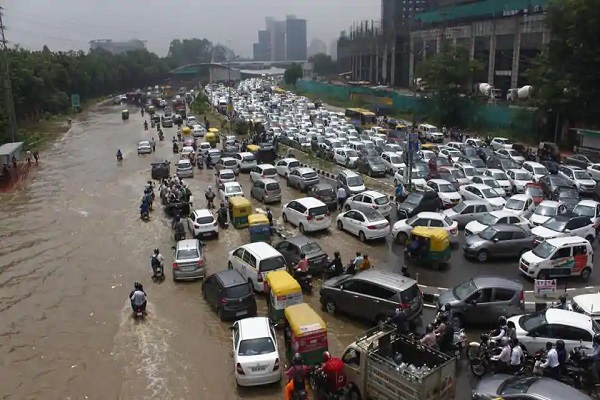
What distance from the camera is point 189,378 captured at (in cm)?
1362

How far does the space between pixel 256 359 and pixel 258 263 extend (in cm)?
559

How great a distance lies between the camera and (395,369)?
10.7 m

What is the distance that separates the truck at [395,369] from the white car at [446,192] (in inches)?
621

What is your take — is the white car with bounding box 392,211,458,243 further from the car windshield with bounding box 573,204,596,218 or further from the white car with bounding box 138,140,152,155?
the white car with bounding box 138,140,152,155

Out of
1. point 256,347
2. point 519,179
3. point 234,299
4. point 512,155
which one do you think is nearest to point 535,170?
point 519,179

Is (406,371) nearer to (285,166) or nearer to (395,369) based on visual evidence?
(395,369)

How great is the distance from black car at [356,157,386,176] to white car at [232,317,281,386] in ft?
79.6

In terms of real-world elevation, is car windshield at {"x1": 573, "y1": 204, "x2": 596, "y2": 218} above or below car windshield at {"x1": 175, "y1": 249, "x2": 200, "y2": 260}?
above

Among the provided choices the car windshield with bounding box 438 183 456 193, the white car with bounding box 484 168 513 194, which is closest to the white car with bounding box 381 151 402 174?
the white car with bounding box 484 168 513 194

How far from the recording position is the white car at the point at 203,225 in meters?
24.5

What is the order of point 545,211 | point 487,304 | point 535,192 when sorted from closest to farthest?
1. point 487,304
2. point 545,211
3. point 535,192

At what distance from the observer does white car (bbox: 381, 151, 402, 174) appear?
120ft

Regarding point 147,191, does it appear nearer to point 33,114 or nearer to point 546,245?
point 546,245

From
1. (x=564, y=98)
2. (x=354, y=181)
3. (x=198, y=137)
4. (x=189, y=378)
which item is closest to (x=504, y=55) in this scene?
(x=564, y=98)
